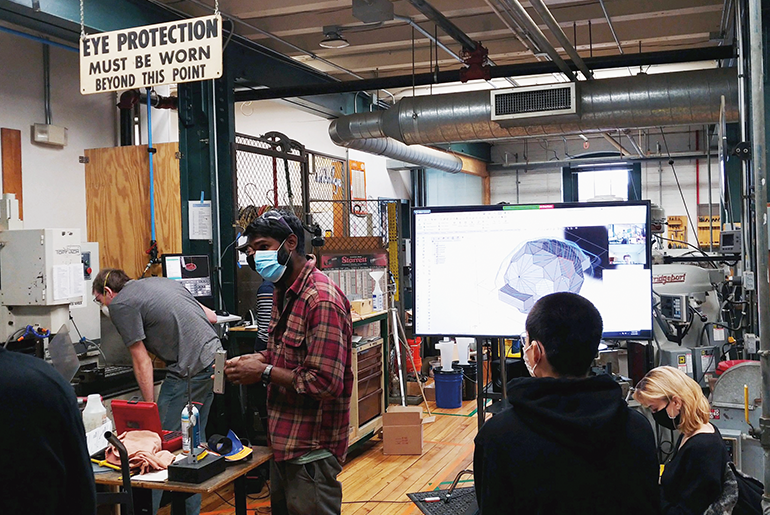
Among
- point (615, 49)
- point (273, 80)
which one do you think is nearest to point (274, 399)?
point (273, 80)

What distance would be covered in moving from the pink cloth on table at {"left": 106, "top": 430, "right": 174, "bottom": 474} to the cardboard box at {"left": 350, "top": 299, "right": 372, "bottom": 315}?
9.39ft

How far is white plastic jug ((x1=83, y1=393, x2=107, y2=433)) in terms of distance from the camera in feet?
9.77

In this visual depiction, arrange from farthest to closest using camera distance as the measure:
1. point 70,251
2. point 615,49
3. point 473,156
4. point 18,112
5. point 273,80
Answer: point 473,156 < point 615,49 < point 273,80 < point 18,112 < point 70,251

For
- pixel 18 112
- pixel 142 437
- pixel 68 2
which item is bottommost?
pixel 142 437

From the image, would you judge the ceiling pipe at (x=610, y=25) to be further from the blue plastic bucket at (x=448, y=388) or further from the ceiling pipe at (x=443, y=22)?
the blue plastic bucket at (x=448, y=388)

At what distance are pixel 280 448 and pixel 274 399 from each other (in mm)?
176

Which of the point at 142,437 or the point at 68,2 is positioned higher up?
the point at 68,2

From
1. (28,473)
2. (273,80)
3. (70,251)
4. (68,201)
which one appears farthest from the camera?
(273,80)

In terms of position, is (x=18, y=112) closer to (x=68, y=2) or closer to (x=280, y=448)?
(x=68, y=2)

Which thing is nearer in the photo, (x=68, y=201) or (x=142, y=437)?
(x=142, y=437)

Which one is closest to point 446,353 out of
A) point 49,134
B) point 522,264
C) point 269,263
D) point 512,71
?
point 512,71

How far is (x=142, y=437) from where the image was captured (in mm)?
2799

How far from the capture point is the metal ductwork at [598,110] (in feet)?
18.4

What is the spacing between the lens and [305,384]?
241 centimetres
